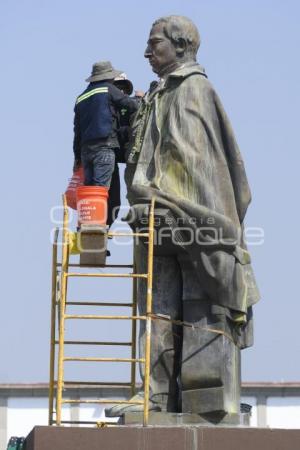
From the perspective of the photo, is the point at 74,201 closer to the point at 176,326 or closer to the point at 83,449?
the point at 176,326

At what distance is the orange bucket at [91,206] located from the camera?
62.4ft

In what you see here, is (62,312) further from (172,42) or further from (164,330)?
(172,42)

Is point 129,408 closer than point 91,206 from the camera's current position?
Yes

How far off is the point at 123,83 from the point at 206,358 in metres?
3.60

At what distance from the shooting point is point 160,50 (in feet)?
64.8

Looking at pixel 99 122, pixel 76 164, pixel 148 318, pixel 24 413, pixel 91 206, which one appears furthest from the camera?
pixel 24 413

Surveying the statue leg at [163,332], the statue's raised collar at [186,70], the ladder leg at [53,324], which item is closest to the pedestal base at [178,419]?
the statue leg at [163,332]

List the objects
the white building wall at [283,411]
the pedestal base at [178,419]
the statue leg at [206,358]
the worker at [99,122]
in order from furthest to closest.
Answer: the white building wall at [283,411], the worker at [99,122], the statue leg at [206,358], the pedestal base at [178,419]

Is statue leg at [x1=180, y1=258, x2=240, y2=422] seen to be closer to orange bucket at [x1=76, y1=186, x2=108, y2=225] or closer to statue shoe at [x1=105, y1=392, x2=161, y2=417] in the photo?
statue shoe at [x1=105, y1=392, x2=161, y2=417]

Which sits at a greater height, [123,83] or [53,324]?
[123,83]

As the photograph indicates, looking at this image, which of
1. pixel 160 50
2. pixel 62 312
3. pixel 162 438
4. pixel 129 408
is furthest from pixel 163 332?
pixel 160 50

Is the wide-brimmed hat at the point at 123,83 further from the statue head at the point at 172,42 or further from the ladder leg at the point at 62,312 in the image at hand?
the ladder leg at the point at 62,312

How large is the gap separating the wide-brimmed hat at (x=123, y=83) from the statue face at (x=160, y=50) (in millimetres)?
869

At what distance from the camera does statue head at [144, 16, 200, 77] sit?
1972 centimetres
